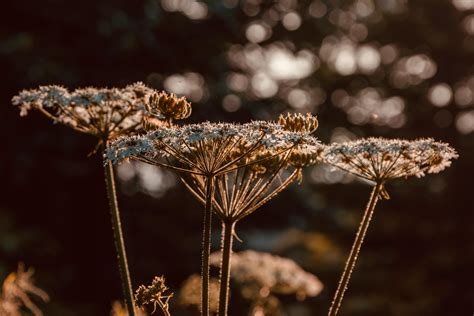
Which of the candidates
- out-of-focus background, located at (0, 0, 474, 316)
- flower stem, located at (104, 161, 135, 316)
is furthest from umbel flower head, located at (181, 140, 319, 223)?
out-of-focus background, located at (0, 0, 474, 316)

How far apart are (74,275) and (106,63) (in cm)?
482

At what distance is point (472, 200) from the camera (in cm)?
2075

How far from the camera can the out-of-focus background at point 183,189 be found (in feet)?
44.8

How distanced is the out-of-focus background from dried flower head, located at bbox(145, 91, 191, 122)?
24.6 ft

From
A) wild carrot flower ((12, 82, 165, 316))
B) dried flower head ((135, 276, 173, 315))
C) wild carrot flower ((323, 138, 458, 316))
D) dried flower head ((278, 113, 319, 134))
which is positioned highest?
dried flower head ((278, 113, 319, 134))

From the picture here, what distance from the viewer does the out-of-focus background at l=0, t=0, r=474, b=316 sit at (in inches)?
538

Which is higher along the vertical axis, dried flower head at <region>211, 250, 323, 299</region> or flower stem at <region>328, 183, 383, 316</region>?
dried flower head at <region>211, 250, 323, 299</region>

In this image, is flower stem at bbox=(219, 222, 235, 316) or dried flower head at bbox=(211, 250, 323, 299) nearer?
flower stem at bbox=(219, 222, 235, 316)

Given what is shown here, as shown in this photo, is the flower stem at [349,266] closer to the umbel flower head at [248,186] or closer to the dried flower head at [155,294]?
the umbel flower head at [248,186]

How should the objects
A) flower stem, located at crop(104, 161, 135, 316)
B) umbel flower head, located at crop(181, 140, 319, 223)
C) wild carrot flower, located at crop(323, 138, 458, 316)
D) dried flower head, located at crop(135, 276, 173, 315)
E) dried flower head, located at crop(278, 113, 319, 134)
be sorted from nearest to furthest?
flower stem, located at crop(104, 161, 135, 316), dried flower head, located at crop(135, 276, 173, 315), umbel flower head, located at crop(181, 140, 319, 223), wild carrot flower, located at crop(323, 138, 458, 316), dried flower head, located at crop(278, 113, 319, 134)

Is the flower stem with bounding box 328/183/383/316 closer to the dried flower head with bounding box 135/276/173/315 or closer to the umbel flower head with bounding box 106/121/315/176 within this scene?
the umbel flower head with bounding box 106/121/315/176

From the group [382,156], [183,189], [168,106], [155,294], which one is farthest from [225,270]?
[183,189]

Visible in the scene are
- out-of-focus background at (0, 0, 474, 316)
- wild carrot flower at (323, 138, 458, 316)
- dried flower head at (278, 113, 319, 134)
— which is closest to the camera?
wild carrot flower at (323, 138, 458, 316)

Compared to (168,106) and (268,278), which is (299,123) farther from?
(268,278)
